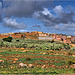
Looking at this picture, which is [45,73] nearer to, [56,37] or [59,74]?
[59,74]

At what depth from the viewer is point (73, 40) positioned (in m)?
51.0

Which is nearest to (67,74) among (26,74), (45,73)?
(45,73)

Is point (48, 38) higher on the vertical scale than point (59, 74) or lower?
higher

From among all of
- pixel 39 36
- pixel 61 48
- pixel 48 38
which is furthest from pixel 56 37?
pixel 61 48

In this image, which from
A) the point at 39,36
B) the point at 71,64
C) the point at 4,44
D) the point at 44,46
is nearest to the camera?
the point at 71,64

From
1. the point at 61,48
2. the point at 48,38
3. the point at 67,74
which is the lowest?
the point at 67,74

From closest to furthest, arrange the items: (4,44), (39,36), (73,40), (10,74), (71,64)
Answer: (10,74) < (71,64) < (4,44) < (73,40) < (39,36)

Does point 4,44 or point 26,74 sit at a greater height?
point 4,44

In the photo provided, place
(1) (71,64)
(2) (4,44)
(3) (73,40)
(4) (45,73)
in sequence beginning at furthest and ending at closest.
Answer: (3) (73,40)
(2) (4,44)
(1) (71,64)
(4) (45,73)

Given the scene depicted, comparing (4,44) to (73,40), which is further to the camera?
(73,40)

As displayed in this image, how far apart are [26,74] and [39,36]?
4527cm

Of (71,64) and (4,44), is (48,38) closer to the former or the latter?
(4,44)

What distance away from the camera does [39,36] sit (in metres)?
54.7

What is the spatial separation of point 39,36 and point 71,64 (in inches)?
1612
